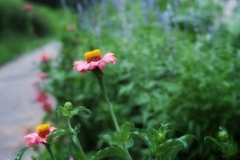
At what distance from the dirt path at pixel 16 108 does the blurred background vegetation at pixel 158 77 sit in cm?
38

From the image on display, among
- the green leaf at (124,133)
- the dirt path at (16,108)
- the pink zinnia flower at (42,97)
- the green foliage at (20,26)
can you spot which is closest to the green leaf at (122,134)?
the green leaf at (124,133)

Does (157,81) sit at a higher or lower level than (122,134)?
lower

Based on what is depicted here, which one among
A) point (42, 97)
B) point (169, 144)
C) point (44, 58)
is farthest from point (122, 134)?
point (42, 97)

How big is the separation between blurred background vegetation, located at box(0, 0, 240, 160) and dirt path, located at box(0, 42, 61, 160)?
38 centimetres

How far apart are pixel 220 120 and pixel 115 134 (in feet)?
4.50

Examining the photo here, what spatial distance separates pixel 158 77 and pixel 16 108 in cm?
354

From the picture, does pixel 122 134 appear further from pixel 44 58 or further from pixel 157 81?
pixel 44 58

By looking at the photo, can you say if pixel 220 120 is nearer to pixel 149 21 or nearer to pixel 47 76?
pixel 47 76

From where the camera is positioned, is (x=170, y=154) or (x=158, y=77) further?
(x=158, y=77)

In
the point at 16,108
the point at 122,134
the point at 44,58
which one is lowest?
the point at 16,108

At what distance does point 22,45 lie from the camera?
12.9 m

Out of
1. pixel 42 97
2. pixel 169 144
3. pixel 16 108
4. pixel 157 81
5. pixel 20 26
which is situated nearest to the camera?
pixel 169 144

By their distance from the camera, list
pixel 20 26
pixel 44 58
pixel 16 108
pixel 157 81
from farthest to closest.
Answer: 1. pixel 20 26
2. pixel 16 108
3. pixel 44 58
4. pixel 157 81

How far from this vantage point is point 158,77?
10.6 ft
